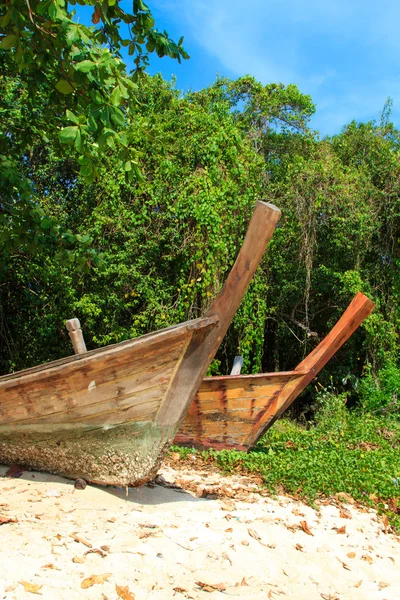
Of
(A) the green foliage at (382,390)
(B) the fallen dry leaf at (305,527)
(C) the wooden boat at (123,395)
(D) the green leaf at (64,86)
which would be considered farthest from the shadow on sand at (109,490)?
(A) the green foliage at (382,390)

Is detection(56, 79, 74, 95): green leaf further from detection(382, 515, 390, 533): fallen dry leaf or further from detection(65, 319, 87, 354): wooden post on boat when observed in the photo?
detection(382, 515, 390, 533): fallen dry leaf

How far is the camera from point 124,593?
9.91 feet

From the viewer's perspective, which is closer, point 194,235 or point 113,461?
point 113,461

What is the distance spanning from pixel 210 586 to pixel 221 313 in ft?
6.29

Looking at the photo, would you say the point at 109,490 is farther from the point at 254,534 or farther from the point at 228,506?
the point at 254,534

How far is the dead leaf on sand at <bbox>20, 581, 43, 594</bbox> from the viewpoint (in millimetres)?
2836

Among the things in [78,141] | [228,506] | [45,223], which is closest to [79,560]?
[228,506]

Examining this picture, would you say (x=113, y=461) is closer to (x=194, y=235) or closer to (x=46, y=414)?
(x=46, y=414)

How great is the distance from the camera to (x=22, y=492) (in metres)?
4.20

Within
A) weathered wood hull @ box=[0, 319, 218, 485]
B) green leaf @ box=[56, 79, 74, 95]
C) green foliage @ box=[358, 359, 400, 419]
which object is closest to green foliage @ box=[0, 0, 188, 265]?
green leaf @ box=[56, 79, 74, 95]

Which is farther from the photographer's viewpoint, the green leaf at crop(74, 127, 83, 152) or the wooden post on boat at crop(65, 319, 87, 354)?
the wooden post on boat at crop(65, 319, 87, 354)

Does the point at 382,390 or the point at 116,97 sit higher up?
the point at 116,97

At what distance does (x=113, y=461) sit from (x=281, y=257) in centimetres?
805

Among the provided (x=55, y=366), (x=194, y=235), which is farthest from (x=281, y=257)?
(x=55, y=366)
